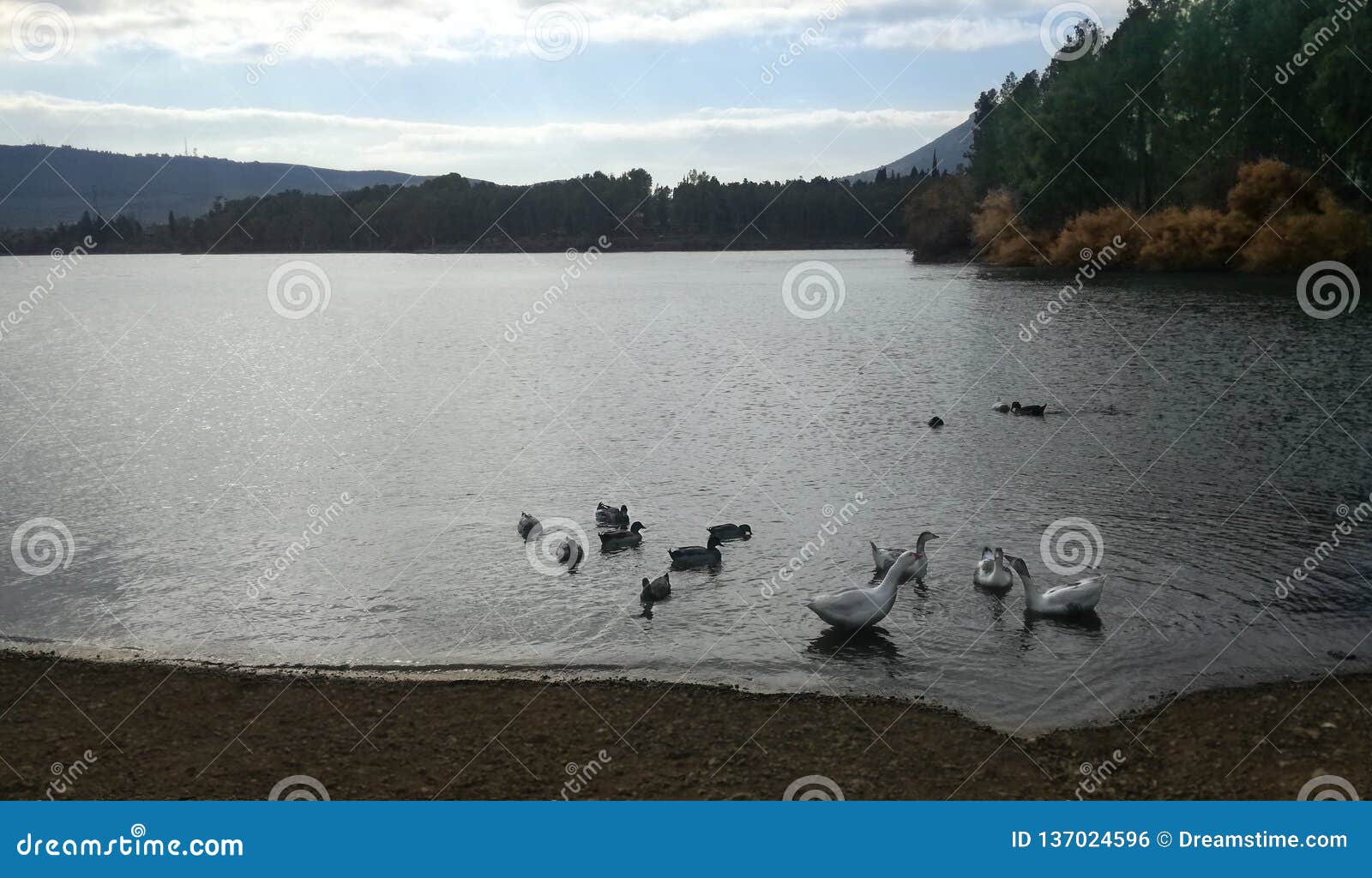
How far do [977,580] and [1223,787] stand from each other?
663 centimetres

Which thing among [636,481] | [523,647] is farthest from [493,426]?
[523,647]

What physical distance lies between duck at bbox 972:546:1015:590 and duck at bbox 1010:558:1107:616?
95 cm

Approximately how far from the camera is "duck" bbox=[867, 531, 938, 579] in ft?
51.7

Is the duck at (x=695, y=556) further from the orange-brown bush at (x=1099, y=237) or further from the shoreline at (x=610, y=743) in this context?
the orange-brown bush at (x=1099, y=237)

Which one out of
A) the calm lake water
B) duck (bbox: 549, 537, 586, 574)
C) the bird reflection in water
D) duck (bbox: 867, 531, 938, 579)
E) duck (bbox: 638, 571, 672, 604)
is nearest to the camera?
the bird reflection in water

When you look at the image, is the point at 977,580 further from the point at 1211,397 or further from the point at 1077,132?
the point at 1077,132

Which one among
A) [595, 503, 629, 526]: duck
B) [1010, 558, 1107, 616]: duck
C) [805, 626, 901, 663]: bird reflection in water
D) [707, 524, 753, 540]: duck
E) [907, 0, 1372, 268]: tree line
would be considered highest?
[907, 0, 1372, 268]: tree line

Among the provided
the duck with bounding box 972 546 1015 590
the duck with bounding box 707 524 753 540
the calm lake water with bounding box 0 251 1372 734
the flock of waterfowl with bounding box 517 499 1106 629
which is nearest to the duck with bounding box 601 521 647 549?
the flock of waterfowl with bounding box 517 499 1106 629

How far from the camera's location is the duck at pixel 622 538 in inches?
719

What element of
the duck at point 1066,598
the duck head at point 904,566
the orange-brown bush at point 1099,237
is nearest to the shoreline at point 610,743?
the duck at point 1066,598

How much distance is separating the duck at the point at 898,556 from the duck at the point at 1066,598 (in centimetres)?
156

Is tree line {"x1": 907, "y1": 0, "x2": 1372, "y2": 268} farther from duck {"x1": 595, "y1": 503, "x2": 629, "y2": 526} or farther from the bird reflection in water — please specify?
the bird reflection in water

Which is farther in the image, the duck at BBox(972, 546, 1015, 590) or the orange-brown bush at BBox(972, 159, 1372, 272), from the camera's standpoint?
the orange-brown bush at BBox(972, 159, 1372, 272)

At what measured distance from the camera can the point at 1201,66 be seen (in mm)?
83188
